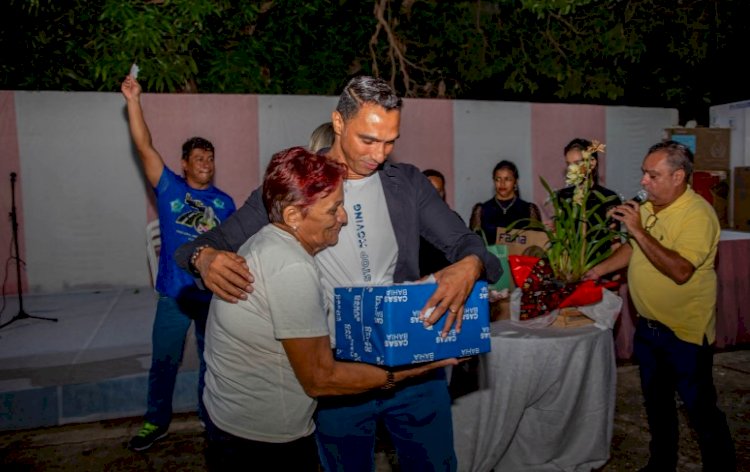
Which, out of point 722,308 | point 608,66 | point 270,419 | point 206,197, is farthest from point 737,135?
point 270,419

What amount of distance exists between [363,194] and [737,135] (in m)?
9.70

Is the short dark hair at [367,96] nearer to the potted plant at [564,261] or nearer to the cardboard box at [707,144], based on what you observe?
the potted plant at [564,261]

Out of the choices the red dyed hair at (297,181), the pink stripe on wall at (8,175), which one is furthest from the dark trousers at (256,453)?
the pink stripe on wall at (8,175)

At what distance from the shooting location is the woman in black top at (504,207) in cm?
592

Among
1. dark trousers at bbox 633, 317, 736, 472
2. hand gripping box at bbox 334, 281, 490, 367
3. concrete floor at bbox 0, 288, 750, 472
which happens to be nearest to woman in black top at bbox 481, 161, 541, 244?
concrete floor at bbox 0, 288, 750, 472

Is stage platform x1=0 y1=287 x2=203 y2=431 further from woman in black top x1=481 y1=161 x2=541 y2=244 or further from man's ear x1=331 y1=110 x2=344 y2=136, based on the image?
man's ear x1=331 y1=110 x2=344 y2=136

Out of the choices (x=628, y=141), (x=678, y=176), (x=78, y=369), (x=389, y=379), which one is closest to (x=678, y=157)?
(x=678, y=176)

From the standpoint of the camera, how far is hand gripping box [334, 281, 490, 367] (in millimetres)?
1930

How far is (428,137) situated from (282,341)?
7.75m

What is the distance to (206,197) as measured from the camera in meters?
4.43

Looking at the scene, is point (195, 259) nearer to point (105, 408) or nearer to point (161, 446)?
point (161, 446)

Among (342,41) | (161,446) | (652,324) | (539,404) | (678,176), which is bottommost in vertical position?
(161,446)

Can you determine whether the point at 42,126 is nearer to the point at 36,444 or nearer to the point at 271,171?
the point at 36,444

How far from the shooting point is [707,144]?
9891 millimetres
